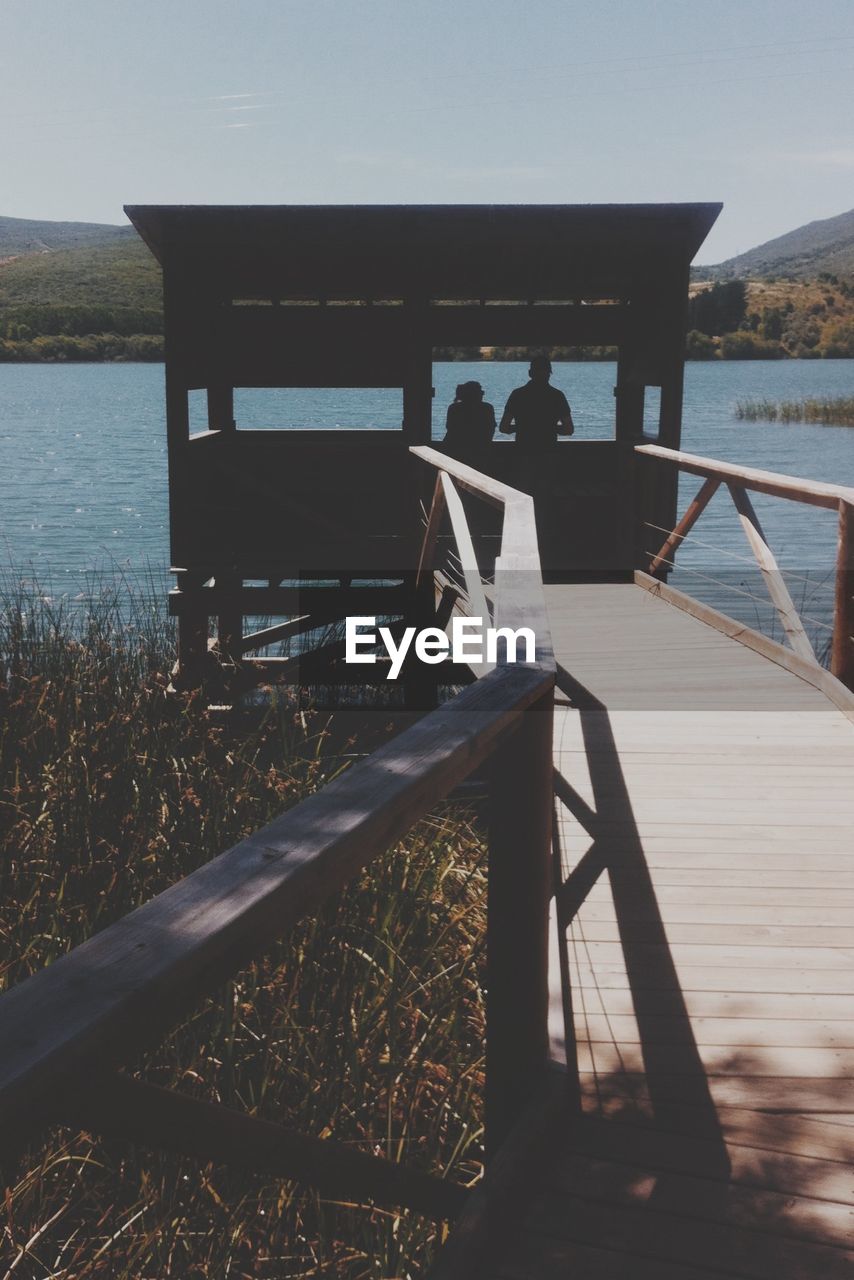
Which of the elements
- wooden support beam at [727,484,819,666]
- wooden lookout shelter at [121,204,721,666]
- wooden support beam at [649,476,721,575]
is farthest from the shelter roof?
wooden support beam at [727,484,819,666]

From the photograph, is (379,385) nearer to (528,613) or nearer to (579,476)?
(579,476)

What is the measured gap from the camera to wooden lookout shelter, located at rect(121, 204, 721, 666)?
10.5 m

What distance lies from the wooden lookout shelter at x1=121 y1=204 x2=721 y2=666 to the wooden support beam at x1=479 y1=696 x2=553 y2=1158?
7.92 meters

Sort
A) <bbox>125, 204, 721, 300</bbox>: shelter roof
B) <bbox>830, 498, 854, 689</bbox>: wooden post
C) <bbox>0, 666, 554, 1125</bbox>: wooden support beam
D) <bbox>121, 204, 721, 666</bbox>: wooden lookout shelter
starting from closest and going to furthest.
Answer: <bbox>0, 666, 554, 1125</bbox>: wooden support beam < <bbox>830, 498, 854, 689</bbox>: wooden post < <bbox>125, 204, 721, 300</bbox>: shelter roof < <bbox>121, 204, 721, 666</bbox>: wooden lookout shelter

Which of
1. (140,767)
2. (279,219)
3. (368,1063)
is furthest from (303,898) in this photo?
(279,219)

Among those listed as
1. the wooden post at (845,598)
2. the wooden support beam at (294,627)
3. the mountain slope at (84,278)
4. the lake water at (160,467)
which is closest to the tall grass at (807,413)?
the lake water at (160,467)

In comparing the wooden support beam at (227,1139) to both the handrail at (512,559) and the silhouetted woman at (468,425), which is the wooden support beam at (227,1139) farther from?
the silhouetted woman at (468,425)

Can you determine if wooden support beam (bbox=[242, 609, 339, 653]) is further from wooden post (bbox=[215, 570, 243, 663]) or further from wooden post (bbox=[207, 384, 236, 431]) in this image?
wooden post (bbox=[207, 384, 236, 431])

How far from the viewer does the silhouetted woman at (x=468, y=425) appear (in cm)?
1118

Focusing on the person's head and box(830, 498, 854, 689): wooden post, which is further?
the person's head

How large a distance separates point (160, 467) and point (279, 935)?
41.1 meters

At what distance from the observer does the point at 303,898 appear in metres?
1.52

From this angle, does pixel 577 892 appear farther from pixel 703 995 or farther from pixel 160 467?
pixel 160 467

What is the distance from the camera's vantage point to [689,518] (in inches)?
324
